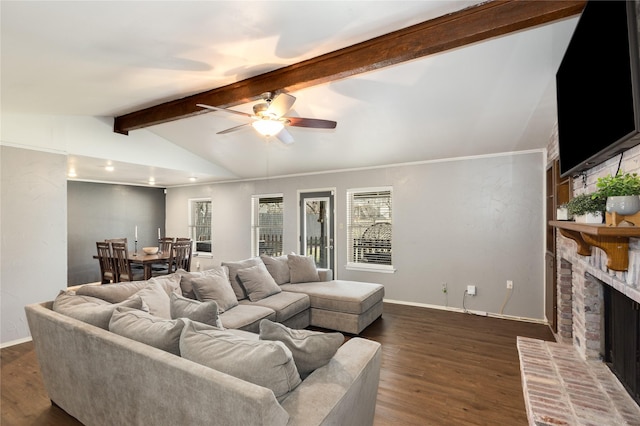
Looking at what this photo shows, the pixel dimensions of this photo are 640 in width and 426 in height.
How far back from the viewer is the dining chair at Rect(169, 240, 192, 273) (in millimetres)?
5090

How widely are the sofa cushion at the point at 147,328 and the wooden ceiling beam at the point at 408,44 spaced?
214 centimetres

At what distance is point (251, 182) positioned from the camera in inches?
271

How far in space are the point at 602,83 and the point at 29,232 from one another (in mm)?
5398

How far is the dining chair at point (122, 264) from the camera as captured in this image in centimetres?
481

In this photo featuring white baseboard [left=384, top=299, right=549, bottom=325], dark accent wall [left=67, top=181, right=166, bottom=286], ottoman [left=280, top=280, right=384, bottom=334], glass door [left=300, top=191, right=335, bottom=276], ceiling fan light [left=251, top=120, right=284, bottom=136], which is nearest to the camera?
ceiling fan light [left=251, top=120, right=284, bottom=136]

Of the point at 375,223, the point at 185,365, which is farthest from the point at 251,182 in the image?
the point at 185,365

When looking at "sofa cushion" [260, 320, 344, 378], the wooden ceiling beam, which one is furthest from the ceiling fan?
"sofa cushion" [260, 320, 344, 378]

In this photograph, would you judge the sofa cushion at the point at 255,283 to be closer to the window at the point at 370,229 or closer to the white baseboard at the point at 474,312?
the window at the point at 370,229

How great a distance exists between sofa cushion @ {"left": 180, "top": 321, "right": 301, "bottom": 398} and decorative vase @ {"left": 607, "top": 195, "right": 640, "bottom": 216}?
1.65 meters

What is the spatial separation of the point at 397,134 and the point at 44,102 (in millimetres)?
4145

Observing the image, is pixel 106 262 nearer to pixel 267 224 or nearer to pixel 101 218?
pixel 101 218

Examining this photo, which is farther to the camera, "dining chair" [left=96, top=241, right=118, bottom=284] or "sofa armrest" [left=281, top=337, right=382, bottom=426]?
"dining chair" [left=96, top=241, right=118, bottom=284]

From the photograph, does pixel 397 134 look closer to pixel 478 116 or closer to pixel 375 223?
pixel 478 116

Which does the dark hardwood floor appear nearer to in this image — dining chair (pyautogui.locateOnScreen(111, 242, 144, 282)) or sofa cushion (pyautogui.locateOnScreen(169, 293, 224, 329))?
sofa cushion (pyautogui.locateOnScreen(169, 293, 224, 329))
